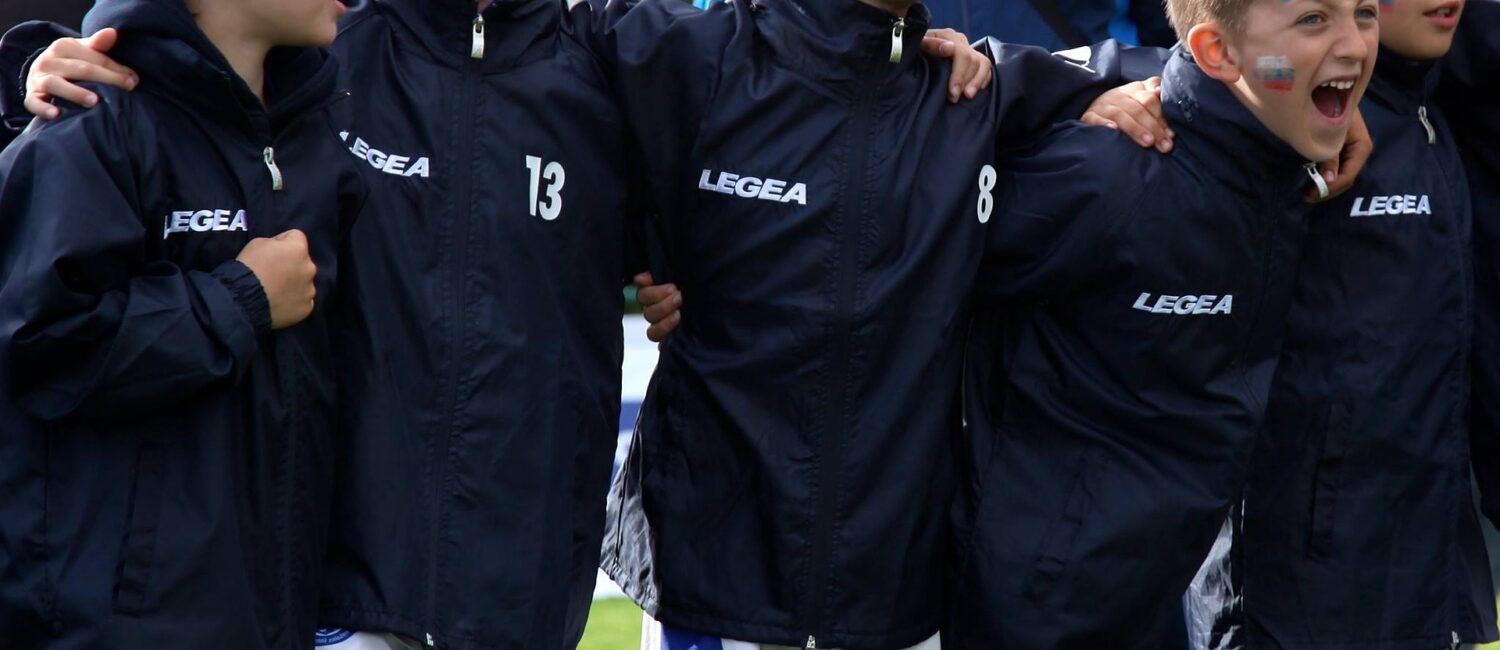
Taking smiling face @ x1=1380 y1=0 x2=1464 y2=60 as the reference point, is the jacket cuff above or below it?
below

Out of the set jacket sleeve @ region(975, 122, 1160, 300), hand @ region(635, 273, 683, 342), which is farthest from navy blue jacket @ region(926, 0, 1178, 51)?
hand @ region(635, 273, 683, 342)

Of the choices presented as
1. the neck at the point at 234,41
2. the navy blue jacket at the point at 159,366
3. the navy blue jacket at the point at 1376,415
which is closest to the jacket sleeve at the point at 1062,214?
the navy blue jacket at the point at 1376,415

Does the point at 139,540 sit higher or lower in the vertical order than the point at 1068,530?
higher

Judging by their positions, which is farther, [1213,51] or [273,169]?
[1213,51]

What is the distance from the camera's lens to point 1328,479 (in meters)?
3.68

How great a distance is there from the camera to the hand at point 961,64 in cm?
340

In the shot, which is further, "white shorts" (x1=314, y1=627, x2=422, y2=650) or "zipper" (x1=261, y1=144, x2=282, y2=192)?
"white shorts" (x1=314, y1=627, x2=422, y2=650)

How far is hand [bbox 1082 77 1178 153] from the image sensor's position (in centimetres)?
345

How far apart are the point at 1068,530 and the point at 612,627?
2882 millimetres

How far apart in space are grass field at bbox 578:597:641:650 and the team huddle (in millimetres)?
2342

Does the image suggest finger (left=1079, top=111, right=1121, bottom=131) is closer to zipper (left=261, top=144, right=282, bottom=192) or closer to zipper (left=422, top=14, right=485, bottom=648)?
zipper (left=422, top=14, right=485, bottom=648)

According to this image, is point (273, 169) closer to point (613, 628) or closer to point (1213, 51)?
point (1213, 51)

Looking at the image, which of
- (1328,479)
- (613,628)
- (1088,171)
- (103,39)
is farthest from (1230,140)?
(613,628)

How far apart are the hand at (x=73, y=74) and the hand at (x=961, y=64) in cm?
140
